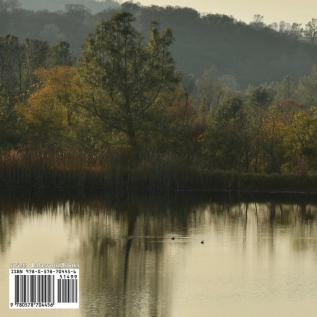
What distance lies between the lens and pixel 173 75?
54969mm

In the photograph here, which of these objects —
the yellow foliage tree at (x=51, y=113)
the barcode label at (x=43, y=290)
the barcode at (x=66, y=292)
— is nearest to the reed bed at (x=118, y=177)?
the yellow foliage tree at (x=51, y=113)

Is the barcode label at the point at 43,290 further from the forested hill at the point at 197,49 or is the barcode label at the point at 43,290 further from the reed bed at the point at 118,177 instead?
the forested hill at the point at 197,49

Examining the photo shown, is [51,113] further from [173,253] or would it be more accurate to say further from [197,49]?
[197,49]

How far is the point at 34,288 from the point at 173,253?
37.4 feet

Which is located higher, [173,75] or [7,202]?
[173,75]

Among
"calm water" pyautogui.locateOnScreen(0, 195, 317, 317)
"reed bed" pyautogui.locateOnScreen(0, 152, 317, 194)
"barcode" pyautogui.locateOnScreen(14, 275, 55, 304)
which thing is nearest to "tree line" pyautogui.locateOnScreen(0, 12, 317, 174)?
"reed bed" pyautogui.locateOnScreen(0, 152, 317, 194)

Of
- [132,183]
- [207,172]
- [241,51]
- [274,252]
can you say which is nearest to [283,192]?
[207,172]

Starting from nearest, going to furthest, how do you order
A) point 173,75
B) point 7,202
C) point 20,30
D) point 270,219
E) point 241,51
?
point 270,219 < point 7,202 < point 173,75 < point 20,30 < point 241,51

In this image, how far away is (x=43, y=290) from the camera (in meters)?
20.2

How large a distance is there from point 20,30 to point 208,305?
15840 centimetres

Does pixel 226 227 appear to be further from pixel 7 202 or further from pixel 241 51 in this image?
pixel 241 51

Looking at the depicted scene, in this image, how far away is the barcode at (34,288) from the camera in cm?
2014

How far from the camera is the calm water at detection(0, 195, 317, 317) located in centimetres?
2416

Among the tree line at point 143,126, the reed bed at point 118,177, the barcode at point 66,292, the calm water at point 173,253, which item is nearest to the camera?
the barcode at point 66,292
